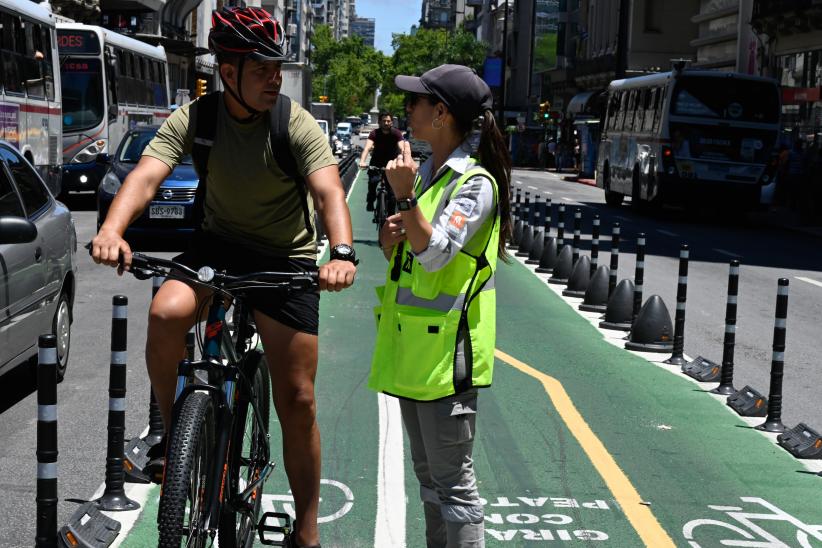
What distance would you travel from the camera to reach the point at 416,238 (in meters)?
4.32

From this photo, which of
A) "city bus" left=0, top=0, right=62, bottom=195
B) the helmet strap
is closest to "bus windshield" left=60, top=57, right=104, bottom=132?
"city bus" left=0, top=0, right=62, bottom=195

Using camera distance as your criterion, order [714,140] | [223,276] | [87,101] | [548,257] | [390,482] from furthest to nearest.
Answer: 1. [714,140]
2. [87,101]
3. [548,257]
4. [390,482]
5. [223,276]

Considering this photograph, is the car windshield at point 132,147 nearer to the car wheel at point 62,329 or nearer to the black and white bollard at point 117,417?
the car wheel at point 62,329

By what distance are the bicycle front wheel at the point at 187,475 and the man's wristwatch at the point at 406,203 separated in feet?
2.78

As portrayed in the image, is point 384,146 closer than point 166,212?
No

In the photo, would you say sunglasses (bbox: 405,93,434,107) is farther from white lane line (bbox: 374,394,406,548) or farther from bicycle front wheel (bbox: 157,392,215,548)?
white lane line (bbox: 374,394,406,548)

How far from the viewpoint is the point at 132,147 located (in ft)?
69.5

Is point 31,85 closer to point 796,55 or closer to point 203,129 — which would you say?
point 203,129

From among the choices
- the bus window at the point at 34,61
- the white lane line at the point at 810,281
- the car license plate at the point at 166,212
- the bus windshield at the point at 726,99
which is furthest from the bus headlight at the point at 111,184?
the bus windshield at the point at 726,99

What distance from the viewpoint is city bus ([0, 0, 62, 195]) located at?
22906mm

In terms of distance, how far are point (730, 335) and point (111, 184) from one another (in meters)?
12.2

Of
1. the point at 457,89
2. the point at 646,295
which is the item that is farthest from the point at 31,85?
the point at 457,89

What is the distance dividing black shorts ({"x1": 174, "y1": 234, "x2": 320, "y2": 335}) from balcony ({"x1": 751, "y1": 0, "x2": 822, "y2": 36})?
37260 millimetres

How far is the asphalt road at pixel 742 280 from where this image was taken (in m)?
11.5
